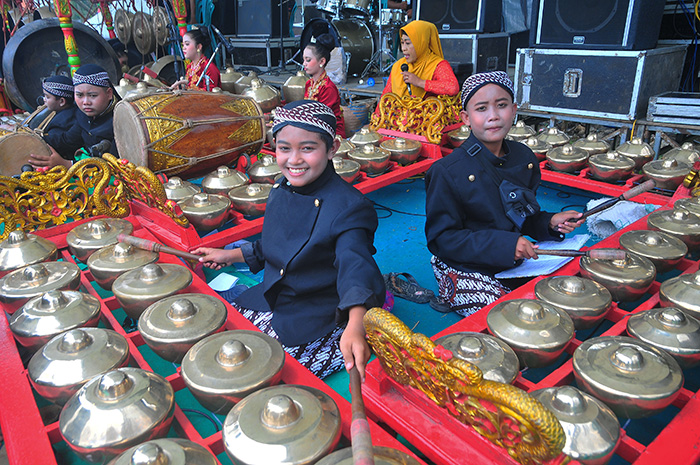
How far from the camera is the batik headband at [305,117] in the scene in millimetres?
1363

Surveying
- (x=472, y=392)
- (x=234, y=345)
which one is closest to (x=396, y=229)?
(x=234, y=345)

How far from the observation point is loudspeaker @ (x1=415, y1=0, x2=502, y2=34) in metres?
5.23

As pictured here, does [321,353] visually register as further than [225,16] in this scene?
No

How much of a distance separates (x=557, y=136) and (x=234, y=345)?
2.90 m

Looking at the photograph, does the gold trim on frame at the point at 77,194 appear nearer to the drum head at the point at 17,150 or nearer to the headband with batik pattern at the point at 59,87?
the drum head at the point at 17,150

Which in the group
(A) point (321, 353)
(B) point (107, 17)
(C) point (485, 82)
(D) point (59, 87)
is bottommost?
(A) point (321, 353)

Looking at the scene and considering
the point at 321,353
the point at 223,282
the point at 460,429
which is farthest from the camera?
the point at 223,282

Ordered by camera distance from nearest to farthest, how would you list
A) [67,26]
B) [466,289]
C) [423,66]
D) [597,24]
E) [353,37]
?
[466,289] → [423,66] → [597,24] → [67,26] → [353,37]

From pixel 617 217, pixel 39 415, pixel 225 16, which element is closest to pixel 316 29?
pixel 225 16

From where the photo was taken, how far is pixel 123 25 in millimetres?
8125

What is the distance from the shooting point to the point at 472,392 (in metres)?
0.86

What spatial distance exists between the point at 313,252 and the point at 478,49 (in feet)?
15.3

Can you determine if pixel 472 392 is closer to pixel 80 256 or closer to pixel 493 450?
pixel 493 450

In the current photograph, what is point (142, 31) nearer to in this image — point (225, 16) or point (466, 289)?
point (225, 16)
